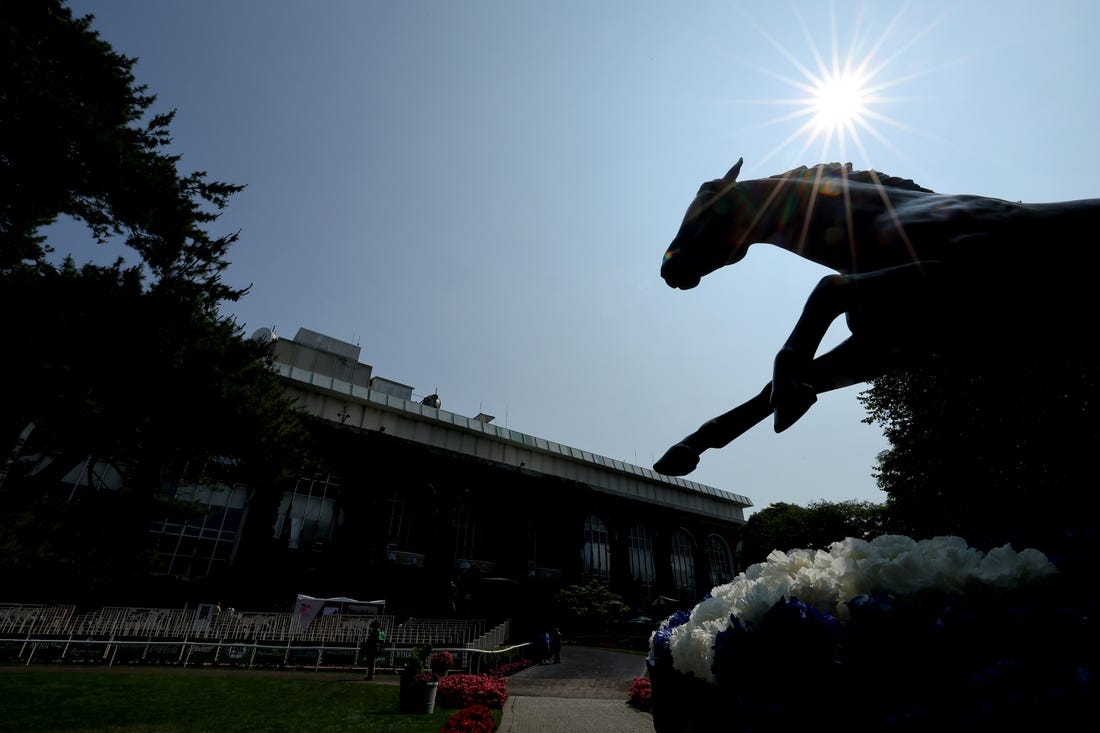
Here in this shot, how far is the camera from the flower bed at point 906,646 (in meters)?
1.11

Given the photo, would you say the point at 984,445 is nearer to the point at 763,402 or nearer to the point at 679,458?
the point at 763,402

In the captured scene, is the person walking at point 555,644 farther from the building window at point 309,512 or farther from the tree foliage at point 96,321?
the building window at point 309,512

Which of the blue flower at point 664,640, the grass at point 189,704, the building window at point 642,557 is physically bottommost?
the grass at point 189,704

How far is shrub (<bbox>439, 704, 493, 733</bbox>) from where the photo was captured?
670 centimetres

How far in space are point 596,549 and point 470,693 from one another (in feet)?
113

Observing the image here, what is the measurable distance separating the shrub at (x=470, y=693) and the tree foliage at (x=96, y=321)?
1118cm

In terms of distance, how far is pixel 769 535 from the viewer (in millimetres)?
54562

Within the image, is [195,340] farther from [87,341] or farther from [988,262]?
[988,262]

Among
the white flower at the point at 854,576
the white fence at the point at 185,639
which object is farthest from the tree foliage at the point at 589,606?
the white flower at the point at 854,576

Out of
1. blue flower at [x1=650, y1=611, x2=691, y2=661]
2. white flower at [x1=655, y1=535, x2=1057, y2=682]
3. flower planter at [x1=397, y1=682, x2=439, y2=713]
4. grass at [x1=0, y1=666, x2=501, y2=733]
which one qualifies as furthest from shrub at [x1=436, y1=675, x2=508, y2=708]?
white flower at [x1=655, y1=535, x2=1057, y2=682]

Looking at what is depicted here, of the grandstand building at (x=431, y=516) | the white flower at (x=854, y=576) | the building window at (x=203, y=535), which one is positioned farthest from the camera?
the grandstand building at (x=431, y=516)

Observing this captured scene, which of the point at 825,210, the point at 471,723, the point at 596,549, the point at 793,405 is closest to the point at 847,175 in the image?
the point at 825,210

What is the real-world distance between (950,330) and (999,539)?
37.5 inches

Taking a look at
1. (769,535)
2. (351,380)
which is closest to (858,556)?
(351,380)
